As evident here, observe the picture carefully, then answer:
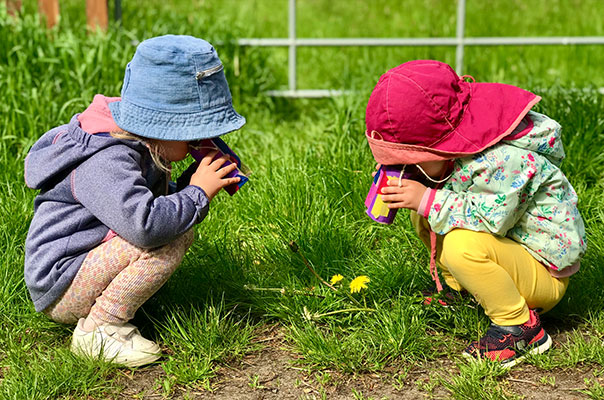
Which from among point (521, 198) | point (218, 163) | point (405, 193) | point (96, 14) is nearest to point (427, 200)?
point (405, 193)

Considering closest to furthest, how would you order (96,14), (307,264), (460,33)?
(307,264)
(96,14)
(460,33)

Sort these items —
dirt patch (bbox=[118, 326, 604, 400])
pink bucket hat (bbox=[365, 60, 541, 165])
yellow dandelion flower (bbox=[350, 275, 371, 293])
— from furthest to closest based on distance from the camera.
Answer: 1. yellow dandelion flower (bbox=[350, 275, 371, 293])
2. dirt patch (bbox=[118, 326, 604, 400])
3. pink bucket hat (bbox=[365, 60, 541, 165])

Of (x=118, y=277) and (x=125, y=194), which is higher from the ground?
(x=125, y=194)

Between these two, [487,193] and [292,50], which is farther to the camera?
[292,50]

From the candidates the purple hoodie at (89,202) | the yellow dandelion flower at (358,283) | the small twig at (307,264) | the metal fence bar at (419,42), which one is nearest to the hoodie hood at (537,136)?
the yellow dandelion flower at (358,283)

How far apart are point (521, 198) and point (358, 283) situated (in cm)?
61

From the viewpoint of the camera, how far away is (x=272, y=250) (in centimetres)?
296

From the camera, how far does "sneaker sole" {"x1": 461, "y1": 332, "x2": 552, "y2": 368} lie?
7.98 ft

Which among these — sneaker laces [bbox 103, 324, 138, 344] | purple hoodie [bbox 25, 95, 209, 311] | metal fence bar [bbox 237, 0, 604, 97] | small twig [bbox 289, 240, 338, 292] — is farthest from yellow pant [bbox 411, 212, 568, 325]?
metal fence bar [bbox 237, 0, 604, 97]

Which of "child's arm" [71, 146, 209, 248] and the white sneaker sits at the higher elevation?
"child's arm" [71, 146, 209, 248]

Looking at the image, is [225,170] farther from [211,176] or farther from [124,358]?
[124,358]

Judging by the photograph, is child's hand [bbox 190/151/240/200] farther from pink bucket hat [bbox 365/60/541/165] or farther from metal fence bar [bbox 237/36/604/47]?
metal fence bar [bbox 237/36/604/47]

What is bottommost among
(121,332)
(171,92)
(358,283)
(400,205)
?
(121,332)

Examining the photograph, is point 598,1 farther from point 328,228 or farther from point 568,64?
point 328,228
